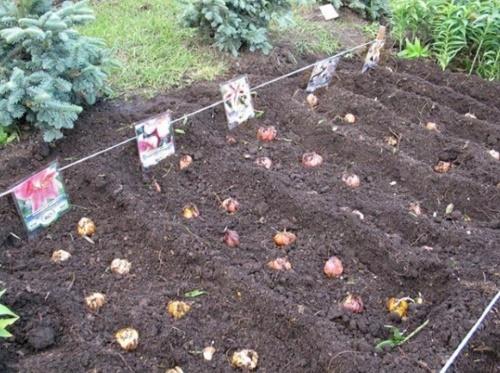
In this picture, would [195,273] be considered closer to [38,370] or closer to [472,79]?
A: [38,370]

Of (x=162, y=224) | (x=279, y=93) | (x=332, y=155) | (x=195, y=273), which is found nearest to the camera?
(x=195, y=273)

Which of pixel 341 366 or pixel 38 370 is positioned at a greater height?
pixel 38 370

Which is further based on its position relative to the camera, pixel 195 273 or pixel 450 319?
pixel 195 273

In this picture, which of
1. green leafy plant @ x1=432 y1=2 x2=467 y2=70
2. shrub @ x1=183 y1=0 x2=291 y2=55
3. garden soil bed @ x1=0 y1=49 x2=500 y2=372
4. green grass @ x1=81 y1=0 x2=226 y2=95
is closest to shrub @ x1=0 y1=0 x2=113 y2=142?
garden soil bed @ x1=0 y1=49 x2=500 y2=372

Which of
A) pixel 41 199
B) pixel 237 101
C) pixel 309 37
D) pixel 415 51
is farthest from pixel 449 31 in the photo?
pixel 41 199

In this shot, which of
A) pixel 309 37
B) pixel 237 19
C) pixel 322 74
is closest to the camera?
pixel 322 74

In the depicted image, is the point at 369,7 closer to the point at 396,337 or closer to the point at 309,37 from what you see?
the point at 309,37

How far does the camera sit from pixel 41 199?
8.50 feet

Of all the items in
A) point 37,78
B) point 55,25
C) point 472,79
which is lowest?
point 472,79

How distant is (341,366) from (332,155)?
1.56 metres

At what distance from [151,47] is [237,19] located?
30.6 inches

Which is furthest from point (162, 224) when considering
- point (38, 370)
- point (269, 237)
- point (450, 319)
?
point (450, 319)

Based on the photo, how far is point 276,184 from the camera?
2.96 meters

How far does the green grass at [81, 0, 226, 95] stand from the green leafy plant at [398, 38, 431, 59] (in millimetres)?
1592
